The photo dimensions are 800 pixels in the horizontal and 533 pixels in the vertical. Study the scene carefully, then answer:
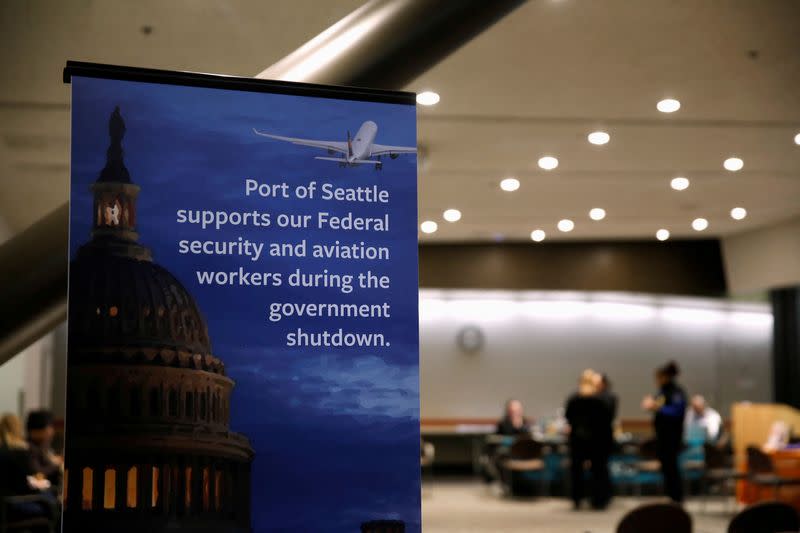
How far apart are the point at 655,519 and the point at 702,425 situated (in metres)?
10.5

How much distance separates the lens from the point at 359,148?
2.76 metres

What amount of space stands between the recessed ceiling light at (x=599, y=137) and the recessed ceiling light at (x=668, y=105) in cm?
84

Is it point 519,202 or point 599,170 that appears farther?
point 519,202

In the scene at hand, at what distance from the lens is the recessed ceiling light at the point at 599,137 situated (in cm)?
920

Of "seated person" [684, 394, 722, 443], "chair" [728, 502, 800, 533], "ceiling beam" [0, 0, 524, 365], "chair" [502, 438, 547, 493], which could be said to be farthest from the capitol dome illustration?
"seated person" [684, 394, 722, 443]

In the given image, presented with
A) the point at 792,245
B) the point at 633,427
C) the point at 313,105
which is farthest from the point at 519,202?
the point at 313,105

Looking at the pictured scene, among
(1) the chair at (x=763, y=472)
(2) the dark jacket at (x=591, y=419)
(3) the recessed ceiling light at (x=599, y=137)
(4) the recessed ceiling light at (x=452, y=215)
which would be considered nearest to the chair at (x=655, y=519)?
(3) the recessed ceiling light at (x=599, y=137)

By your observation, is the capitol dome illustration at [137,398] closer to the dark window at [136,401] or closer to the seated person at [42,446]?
the dark window at [136,401]

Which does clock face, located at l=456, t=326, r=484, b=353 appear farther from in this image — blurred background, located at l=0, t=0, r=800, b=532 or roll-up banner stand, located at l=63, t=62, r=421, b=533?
roll-up banner stand, located at l=63, t=62, r=421, b=533

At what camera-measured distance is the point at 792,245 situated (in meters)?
14.0

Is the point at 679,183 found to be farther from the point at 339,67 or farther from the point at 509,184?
the point at 339,67

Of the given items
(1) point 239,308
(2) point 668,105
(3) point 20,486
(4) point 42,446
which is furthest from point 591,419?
(1) point 239,308

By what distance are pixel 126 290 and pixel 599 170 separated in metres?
8.82

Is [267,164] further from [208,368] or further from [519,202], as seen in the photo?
[519,202]
